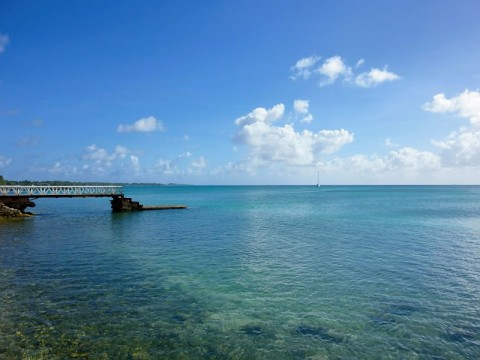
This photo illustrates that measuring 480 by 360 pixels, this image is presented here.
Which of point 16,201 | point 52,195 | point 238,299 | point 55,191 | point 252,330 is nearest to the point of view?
point 252,330

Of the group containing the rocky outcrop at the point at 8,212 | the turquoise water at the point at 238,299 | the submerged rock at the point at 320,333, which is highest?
the rocky outcrop at the point at 8,212

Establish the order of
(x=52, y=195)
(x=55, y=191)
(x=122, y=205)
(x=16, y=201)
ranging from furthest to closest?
(x=122, y=205), (x=55, y=191), (x=52, y=195), (x=16, y=201)

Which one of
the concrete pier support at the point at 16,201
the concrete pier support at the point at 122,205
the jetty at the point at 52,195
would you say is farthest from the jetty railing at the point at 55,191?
the concrete pier support at the point at 122,205

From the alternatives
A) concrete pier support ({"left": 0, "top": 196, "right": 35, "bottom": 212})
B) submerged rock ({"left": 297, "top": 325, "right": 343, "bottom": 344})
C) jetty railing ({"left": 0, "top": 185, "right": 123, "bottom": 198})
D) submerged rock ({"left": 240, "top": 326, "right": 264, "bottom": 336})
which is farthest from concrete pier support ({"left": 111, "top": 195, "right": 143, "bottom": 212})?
submerged rock ({"left": 297, "top": 325, "right": 343, "bottom": 344})

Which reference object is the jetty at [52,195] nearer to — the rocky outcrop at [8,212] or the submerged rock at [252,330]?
the rocky outcrop at [8,212]

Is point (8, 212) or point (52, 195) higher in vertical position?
point (52, 195)

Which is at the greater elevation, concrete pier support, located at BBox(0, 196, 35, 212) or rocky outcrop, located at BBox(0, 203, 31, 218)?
concrete pier support, located at BBox(0, 196, 35, 212)

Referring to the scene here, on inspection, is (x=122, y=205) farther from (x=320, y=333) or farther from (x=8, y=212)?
(x=320, y=333)

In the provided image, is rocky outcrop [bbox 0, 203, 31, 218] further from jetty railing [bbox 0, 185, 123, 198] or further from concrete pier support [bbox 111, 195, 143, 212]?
concrete pier support [bbox 111, 195, 143, 212]

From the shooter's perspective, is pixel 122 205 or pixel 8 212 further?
pixel 122 205

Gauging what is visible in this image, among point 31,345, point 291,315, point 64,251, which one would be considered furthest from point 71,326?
point 64,251

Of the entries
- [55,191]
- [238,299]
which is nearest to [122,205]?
[55,191]

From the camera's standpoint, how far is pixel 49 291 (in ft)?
52.6

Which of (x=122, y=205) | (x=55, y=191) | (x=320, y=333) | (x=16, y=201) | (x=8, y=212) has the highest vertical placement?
(x=55, y=191)
